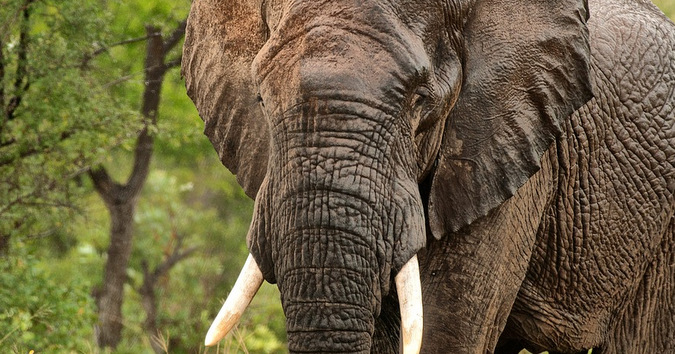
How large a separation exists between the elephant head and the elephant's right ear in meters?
0.03

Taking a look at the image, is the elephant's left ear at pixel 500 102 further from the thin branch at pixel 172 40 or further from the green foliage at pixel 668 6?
the green foliage at pixel 668 6

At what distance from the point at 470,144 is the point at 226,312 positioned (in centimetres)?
110

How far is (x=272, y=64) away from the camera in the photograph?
3.87 meters

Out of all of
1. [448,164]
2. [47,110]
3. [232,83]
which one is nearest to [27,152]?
[47,110]

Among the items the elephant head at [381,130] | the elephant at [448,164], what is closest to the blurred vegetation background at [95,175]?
the elephant at [448,164]

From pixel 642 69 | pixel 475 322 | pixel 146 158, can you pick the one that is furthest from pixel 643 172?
pixel 146 158

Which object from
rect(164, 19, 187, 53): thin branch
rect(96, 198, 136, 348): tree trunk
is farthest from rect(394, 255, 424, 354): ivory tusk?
rect(96, 198, 136, 348): tree trunk

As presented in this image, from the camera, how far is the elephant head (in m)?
3.70

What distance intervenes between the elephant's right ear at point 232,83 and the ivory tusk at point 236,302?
697 mm

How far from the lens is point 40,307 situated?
6609 mm

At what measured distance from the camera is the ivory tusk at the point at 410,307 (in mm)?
3729

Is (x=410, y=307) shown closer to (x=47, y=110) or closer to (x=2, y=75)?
(x=47, y=110)

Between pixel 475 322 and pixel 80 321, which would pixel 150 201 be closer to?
pixel 80 321

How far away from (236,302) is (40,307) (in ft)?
10.1
